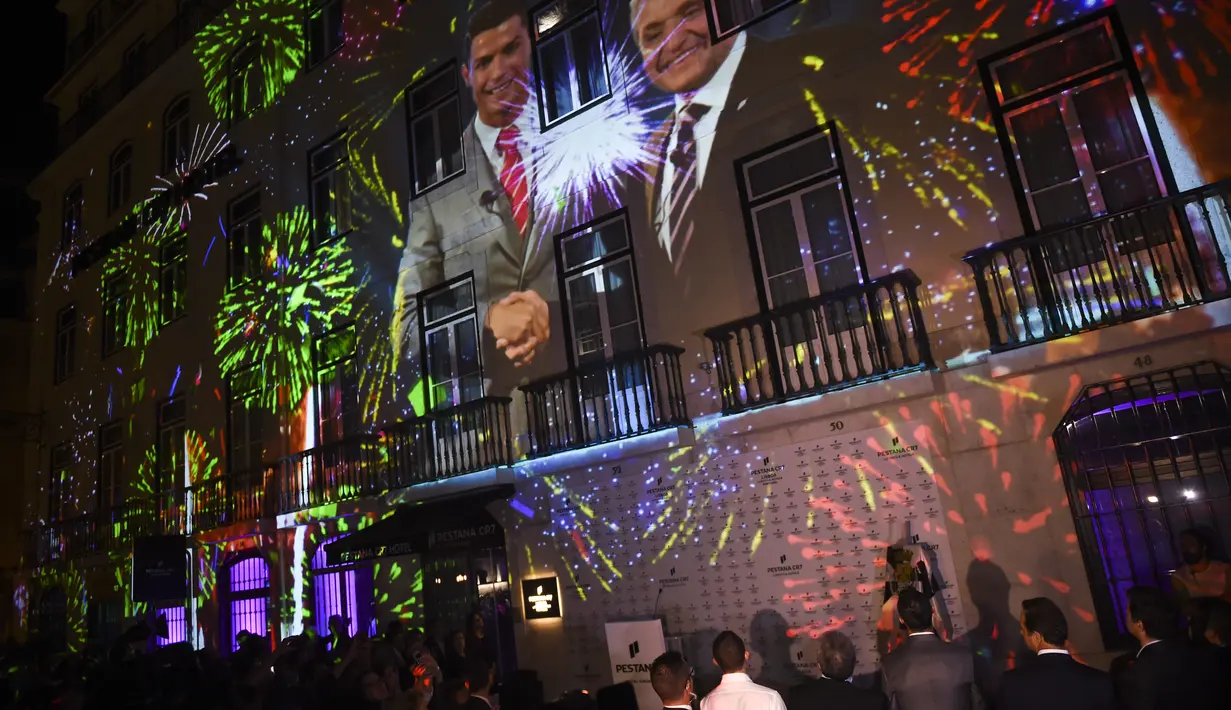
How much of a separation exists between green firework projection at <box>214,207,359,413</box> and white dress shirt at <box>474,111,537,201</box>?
3411mm

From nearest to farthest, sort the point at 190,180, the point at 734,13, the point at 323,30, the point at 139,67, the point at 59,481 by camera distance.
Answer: the point at 734,13, the point at 323,30, the point at 190,180, the point at 139,67, the point at 59,481

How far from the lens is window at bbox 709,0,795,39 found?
1012cm

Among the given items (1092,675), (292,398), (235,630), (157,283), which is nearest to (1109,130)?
(1092,675)

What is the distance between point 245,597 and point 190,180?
9.01 meters

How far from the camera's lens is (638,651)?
8867 mm

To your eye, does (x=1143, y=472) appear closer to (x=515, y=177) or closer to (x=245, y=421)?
(x=515, y=177)

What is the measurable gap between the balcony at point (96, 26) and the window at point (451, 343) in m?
15.2

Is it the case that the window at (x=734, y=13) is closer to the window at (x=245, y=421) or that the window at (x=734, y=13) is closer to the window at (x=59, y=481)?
the window at (x=245, y=421)

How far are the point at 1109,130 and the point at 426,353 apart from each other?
9.37m

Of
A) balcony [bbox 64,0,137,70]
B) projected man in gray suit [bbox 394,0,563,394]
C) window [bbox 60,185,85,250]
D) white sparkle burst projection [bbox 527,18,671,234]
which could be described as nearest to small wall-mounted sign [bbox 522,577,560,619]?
projected man in gray suit [bbox 394,0,563,394]

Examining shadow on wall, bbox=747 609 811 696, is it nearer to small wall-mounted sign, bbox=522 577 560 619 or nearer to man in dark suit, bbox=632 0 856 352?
small wall-mounted sign, bbox=522 577 560 619

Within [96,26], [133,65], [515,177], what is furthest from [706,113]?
[96,26]

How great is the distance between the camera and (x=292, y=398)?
14.7 m

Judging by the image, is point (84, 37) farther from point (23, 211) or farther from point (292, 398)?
point (292, 398)
